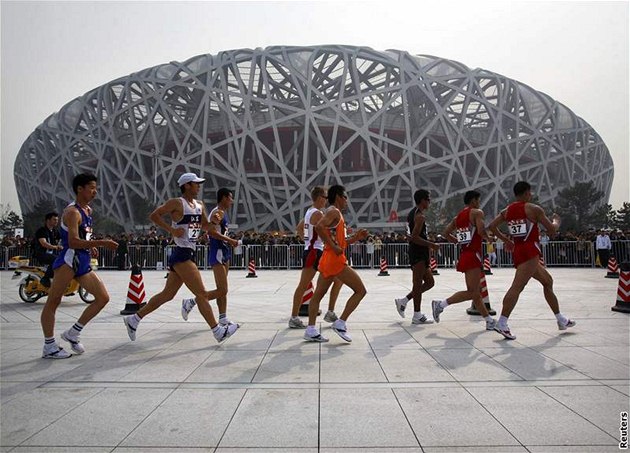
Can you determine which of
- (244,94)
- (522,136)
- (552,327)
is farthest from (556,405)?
(522,136)

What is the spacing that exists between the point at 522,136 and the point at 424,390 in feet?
176

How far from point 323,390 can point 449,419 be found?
109cm

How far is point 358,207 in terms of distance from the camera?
50438 mm

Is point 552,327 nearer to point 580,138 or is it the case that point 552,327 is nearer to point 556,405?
point 556,405

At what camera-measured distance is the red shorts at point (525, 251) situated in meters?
6.15

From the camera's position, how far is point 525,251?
20.3ft

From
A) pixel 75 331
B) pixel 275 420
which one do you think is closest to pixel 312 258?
pixel 75 331

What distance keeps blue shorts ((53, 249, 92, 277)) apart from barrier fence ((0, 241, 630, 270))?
16.4 m

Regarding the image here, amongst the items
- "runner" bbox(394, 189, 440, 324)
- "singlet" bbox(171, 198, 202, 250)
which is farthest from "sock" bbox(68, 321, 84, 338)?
"runner" bbox(394, 189, 440, 324)

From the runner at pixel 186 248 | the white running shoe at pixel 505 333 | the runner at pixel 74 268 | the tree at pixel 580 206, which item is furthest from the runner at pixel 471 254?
the tree at pixel 580 206

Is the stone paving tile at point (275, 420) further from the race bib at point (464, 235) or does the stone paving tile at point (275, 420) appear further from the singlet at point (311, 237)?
the race bib at point (464, 235)

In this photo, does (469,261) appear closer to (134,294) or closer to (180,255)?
(180,255)

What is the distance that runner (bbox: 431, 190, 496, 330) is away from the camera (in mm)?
6789

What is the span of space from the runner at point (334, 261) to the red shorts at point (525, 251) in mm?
2094
